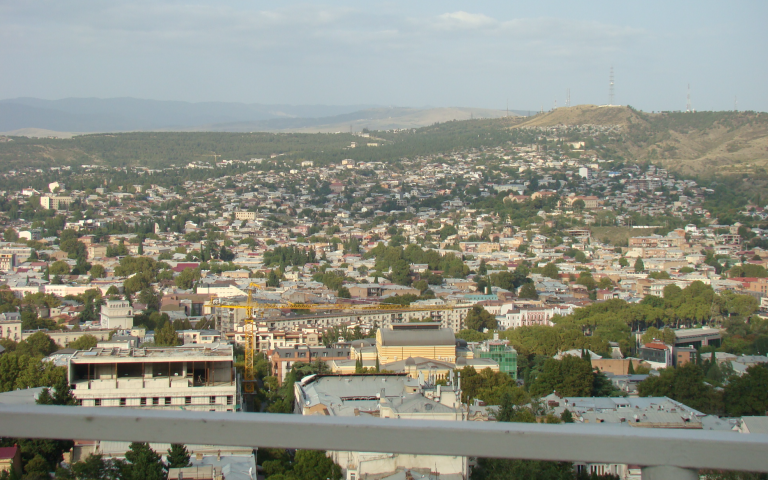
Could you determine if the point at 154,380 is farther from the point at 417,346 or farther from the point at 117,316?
the point at 117,316

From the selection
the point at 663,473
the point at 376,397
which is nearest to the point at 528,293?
the point at 376,397

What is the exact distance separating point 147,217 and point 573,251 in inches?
882

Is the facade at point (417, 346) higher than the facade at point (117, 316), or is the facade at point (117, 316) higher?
the facade at point (417, 346)

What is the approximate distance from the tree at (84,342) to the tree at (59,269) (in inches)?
533

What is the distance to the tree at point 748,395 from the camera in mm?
11195

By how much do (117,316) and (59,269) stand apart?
10.8 m

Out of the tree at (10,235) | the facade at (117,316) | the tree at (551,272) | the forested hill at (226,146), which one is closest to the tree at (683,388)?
the facade at (117,316)

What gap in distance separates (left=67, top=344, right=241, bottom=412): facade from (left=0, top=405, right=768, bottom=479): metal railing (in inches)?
261

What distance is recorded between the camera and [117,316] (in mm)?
20703

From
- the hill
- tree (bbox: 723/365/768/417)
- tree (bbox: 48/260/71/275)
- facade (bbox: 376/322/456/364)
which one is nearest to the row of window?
tree (bbox: 723/365/768/417)

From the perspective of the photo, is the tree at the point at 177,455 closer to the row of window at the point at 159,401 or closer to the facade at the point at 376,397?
the facade at the point at 376,397

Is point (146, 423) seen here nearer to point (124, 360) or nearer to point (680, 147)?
point (124, 360)

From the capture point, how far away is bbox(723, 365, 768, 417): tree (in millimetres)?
11195

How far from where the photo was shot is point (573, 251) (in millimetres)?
35969
